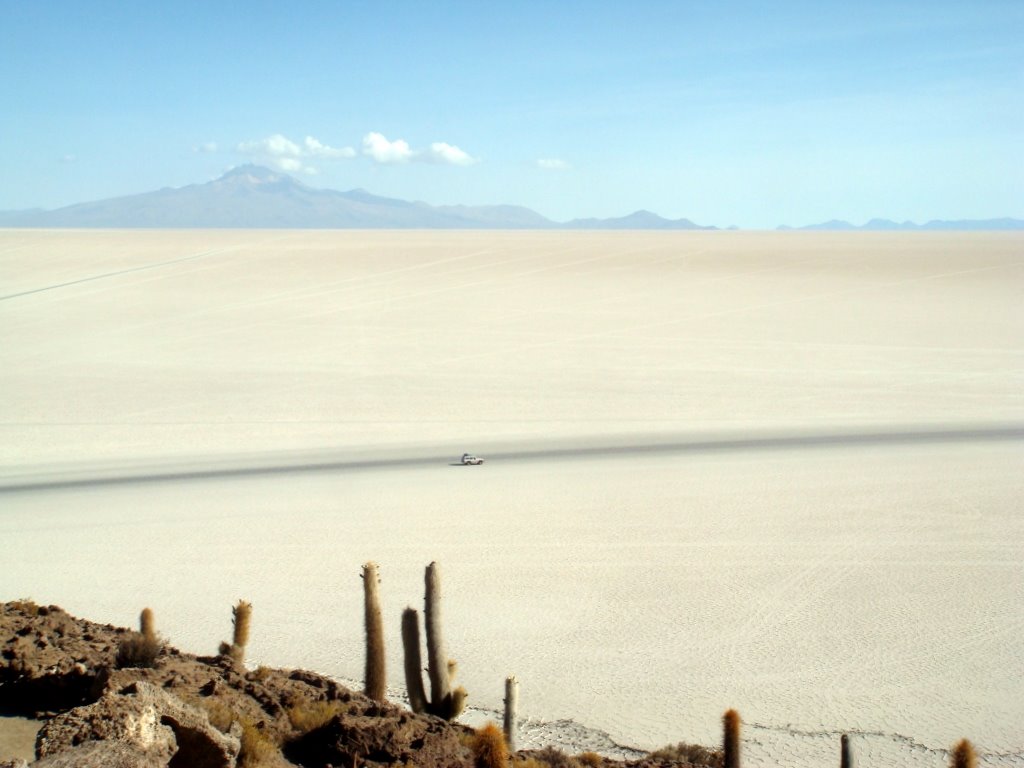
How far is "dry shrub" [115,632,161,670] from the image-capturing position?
7777 mm

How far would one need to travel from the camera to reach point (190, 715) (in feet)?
19.3

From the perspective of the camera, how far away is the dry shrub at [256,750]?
619 centimetres

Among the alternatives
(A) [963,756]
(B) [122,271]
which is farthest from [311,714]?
(B) [122,271]

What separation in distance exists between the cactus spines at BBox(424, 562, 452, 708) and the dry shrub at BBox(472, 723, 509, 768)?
1.60m

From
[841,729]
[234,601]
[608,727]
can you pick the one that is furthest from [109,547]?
[841,729]

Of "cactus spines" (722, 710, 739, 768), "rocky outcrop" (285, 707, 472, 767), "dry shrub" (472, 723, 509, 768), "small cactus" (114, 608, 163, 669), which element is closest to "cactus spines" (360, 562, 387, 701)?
"small cactus" (114, 608, 163, 669)

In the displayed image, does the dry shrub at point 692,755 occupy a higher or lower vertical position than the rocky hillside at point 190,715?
lower

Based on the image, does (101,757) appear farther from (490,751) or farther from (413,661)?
(413,661)

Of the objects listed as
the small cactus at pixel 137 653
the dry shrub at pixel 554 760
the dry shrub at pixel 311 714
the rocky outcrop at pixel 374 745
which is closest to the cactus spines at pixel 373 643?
the dry shrub at pixel 311 714

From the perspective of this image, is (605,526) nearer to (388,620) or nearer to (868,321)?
(388,620)

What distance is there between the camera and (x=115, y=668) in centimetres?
754

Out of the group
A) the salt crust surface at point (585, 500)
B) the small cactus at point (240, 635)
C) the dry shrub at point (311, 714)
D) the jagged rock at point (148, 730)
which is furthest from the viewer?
the salt crust surface at point (585, 500)

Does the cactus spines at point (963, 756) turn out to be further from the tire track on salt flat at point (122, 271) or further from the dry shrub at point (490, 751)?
the tire track on salt flat at point (122, 271)

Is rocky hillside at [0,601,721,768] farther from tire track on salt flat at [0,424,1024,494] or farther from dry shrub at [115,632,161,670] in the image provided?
tire track on salt flat at [0,424,1024,494]
